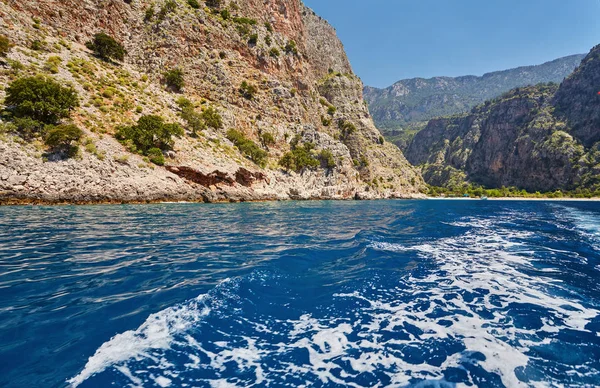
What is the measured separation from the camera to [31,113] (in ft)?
94.0

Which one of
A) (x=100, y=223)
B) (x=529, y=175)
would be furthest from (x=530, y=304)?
(x=529, y=175)

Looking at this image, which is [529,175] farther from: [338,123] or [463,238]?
[463,238]

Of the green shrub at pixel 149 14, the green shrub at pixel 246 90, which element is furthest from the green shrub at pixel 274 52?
the green shrub at pixel 149 14

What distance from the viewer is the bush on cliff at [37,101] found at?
91.9 feet

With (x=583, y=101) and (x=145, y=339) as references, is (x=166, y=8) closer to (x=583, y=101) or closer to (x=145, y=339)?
(x=145, y=339)

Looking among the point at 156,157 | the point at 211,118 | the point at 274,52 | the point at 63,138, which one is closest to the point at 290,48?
the point at 274,52

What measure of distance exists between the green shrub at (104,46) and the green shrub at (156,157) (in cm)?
2766

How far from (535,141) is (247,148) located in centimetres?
15851

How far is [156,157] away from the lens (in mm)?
35562

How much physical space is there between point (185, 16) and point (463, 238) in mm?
70465

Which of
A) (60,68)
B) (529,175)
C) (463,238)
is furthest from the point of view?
(529,175)

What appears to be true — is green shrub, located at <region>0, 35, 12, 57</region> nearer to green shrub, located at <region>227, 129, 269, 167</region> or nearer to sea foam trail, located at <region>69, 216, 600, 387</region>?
green shrub, located at <region>227, 129, 269, 167</region>

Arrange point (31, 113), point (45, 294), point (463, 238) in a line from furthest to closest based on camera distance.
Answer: point (31, 113) < point (463, 238) < point (45, 294)

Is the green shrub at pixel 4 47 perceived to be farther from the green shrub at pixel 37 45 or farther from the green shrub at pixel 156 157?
the green shrub at pixel 156 157
